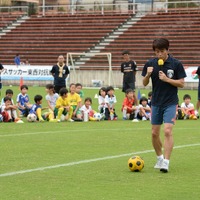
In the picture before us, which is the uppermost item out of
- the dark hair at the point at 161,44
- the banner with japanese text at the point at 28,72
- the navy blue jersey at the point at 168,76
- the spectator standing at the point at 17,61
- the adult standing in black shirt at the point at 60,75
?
the dark hair at the point at 161,44

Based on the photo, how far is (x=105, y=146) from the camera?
14070 mm

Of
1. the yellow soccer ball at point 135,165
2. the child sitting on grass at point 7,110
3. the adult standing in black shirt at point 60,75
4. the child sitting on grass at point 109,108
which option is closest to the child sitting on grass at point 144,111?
the child sitting on grass at point 109,108

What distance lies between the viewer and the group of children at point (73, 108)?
20703 mm

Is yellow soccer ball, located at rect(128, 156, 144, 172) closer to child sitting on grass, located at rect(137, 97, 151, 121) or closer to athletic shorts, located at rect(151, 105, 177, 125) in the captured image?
athletic shorts, located at rect(151, 105, 177, 125)

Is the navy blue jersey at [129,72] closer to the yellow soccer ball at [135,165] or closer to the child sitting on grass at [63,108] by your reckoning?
the child sitting on grass at [63,108]

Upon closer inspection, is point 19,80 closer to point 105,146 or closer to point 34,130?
point 34,130

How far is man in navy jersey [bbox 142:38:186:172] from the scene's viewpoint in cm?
1047

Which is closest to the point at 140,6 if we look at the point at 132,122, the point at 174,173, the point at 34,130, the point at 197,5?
the point at 197,5

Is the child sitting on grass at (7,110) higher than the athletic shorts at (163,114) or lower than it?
lower

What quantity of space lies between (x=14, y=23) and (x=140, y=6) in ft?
33.5

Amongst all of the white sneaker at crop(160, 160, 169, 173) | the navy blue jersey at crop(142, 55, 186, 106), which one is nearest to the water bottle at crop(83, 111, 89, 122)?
the navy blue jersey at crop(142, 55, 186, 106)

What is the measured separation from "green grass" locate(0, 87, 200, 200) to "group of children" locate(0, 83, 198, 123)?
2.27 metres

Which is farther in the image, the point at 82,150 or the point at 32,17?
the point at 32,17

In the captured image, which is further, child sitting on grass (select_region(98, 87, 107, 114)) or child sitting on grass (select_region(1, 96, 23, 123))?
child sitting on grass (select_region(98, 87, 107, 114))
